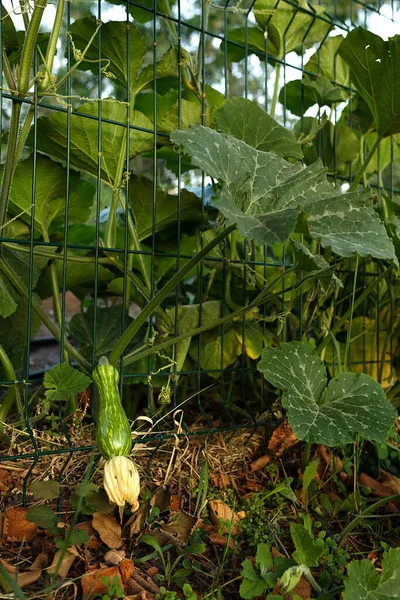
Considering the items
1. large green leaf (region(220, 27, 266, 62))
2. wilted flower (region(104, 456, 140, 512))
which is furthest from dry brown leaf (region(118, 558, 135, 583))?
large green leaf (region(220, 27, 266, 62))

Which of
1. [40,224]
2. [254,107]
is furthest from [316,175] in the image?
[40,224]

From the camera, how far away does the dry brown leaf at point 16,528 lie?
1.09 metres

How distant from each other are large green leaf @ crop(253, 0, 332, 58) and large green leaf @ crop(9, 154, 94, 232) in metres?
0.73

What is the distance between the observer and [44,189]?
4.73ft

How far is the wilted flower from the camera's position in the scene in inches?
38.1

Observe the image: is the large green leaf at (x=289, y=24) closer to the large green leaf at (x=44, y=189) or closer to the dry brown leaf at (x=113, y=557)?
the large green leaf at (x=44, y=189)

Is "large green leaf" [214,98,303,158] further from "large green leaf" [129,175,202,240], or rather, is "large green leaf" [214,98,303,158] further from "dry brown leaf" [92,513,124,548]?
"dry brown leaf" [92,513,124,548]

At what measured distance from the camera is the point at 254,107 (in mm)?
1378

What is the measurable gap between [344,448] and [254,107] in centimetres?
96

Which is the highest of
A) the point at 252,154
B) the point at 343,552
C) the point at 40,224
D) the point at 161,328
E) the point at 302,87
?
the point at 302,87

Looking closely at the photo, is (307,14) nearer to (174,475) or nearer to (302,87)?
(302,87)

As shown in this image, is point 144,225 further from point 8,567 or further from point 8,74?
point 8,567

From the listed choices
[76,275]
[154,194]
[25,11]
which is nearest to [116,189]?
[154,194]

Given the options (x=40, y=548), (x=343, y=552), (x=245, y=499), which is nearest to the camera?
(x=40, y=548)
